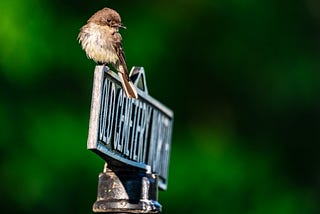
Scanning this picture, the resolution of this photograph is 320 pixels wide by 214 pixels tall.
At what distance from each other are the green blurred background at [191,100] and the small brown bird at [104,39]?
2.74 meters

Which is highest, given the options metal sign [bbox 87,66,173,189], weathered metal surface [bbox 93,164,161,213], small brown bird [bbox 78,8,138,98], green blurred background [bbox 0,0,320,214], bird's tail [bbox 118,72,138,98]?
green blurred background [bbox 0,0,320,214]

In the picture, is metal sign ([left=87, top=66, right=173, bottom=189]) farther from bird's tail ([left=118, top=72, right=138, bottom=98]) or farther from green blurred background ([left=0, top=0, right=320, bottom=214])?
green blurred background ([left=0, top=0, right=320, bottom=214])

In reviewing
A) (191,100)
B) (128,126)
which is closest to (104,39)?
(128,126)

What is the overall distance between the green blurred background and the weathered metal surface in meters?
4.67

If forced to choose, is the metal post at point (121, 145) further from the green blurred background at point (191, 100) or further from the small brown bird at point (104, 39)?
the green blurred background at point (191, 100)

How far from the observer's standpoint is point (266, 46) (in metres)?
11.2

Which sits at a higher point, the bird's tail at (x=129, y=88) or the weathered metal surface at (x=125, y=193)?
the bird's tail at (x=129, y=88)

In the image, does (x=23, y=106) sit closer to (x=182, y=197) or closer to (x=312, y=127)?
(x=182, y=197)

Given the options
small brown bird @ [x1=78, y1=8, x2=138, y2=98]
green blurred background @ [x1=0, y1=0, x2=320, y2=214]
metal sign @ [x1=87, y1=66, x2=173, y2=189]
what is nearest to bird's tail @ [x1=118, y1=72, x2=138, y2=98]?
metal sign @ [x1=87, y1=66, x2=173, y2=189]

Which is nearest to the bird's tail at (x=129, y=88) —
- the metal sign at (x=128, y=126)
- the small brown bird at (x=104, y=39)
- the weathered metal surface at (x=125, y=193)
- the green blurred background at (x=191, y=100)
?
the metal sign at (x=128, y=126)

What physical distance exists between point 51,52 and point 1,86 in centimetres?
45

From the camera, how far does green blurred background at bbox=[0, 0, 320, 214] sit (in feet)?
30.7

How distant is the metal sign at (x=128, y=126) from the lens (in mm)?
4250

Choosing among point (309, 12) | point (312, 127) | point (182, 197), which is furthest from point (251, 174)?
point (309, 12)
